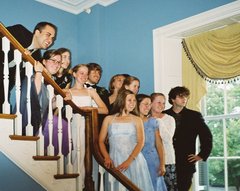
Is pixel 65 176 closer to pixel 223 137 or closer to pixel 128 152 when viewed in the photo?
pixel 128 152

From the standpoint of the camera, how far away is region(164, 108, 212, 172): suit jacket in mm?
4031

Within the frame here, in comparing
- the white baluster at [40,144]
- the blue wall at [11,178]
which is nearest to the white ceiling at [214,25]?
the white baluster at [40,144]

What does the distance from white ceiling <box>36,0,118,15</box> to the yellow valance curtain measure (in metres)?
1.58

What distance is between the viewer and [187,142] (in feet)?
13.3

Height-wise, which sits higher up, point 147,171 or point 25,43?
point 25,43

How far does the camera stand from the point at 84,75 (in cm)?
422

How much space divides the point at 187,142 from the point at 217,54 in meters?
1.10

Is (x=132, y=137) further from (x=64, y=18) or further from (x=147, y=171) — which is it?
(x=64, y=18)

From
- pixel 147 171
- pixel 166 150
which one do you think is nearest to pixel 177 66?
pixel 166 150

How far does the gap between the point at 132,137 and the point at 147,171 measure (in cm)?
40

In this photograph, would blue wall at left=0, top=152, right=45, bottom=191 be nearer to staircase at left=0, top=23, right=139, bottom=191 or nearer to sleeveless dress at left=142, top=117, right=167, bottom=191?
staircase at left=0, top=23, right=139, bottom=191

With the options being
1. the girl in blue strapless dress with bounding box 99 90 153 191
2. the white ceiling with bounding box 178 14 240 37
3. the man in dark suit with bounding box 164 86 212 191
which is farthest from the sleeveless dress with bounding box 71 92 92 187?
the white ceiling with bounding box 178 14 240 37

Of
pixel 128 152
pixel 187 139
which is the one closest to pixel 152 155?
pixel 128 152

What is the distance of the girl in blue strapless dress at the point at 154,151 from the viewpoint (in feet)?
12.3
